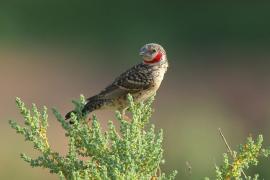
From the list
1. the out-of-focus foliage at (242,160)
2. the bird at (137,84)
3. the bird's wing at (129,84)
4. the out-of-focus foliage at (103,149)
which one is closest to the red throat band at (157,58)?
the bird at (137,84)

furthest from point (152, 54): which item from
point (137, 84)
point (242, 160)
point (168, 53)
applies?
point (168, 53)

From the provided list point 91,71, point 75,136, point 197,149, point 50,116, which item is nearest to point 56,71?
point 91,71

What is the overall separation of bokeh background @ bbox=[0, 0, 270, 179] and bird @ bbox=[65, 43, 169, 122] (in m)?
5.74

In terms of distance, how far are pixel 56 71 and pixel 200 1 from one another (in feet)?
16.3

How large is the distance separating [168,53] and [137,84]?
11.7m

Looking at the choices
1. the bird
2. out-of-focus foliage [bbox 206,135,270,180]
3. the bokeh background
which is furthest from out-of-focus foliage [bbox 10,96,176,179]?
the bokeh background

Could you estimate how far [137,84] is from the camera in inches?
276

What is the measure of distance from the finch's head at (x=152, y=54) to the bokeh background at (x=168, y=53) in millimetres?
5728

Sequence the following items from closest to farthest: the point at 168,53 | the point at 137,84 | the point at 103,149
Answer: the point at 103,149, the point at 137,84, the point at 168,53

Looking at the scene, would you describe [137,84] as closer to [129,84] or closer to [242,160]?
[129,84]

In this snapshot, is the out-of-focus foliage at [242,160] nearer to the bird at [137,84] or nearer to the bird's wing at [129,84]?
the bird at [137,84]

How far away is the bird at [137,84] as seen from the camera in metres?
6.94

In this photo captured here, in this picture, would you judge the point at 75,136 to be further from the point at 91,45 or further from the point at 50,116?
the point at 91,45

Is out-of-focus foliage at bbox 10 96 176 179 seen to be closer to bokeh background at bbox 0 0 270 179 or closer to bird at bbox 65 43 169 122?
bird at bbox 65 43 169 122
